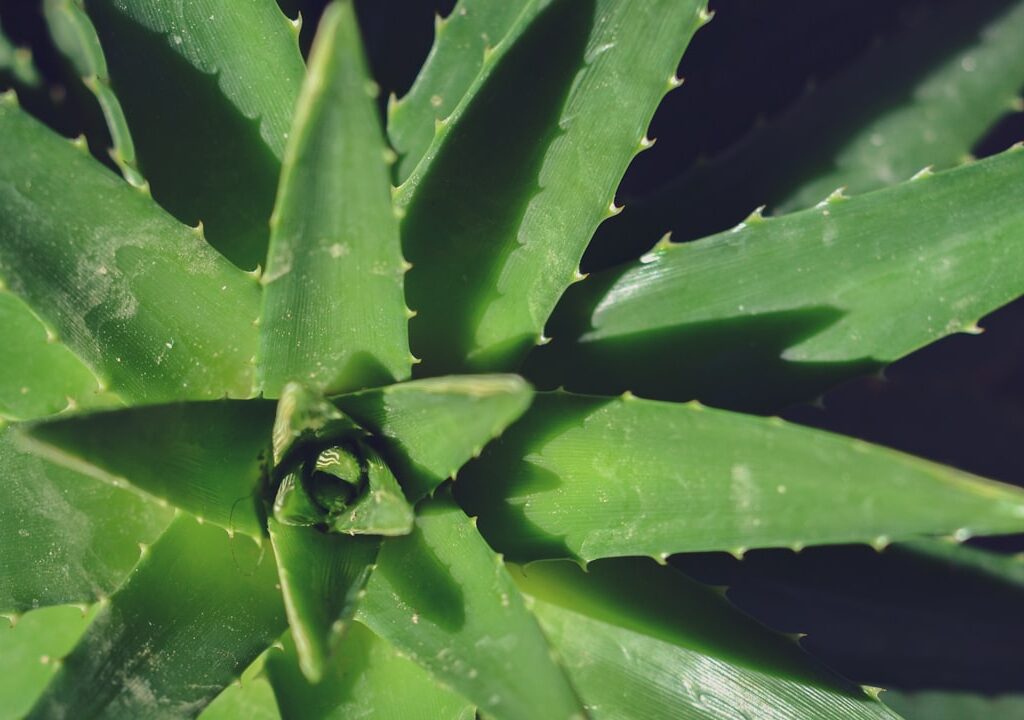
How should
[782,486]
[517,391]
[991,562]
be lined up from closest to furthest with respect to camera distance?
1. [517,391]
2. [782,486]
3. [991,562]

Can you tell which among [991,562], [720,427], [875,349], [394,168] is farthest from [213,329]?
[991,562]

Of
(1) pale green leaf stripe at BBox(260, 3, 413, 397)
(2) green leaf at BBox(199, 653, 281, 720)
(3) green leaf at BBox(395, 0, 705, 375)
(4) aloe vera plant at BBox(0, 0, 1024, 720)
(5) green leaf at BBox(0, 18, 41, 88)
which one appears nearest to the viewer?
(1) pale green leaf stripe at BBox(260, 3, 413, 397)

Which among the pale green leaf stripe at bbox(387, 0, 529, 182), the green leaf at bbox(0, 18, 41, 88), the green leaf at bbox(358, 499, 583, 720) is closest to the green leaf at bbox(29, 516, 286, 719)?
the green leaf at bbox(358, 499, 583, 720)

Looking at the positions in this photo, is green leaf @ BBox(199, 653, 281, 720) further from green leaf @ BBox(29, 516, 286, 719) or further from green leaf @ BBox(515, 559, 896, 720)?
green leaf @ BBox(515, 559, 896, 720)

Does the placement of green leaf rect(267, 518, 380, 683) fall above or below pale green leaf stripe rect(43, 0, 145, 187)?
below

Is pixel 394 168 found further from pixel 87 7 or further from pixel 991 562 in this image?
pixel 991 562

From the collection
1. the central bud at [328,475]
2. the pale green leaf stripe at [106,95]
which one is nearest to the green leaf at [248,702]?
the central bud at [328,475]
